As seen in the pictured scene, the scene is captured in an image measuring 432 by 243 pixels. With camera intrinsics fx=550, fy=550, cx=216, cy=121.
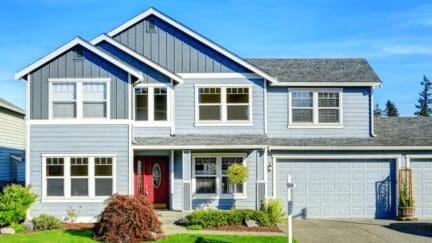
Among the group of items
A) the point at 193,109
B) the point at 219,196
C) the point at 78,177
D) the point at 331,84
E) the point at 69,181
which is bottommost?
the point at 219,196

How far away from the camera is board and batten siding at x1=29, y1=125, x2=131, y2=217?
65.8 feet

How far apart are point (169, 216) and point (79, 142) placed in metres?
4.29

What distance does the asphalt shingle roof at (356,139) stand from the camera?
21.3 metres

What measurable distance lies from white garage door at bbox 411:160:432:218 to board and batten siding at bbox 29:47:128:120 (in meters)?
12.1

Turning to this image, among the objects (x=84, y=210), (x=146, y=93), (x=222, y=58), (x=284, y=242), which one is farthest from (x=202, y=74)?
(x=284, y=242)

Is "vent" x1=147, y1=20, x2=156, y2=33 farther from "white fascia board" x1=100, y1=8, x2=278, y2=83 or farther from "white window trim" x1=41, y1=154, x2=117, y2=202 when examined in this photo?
"white window trim" x1=41, y1=154, x2=117, y2=202

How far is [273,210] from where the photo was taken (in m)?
20.2

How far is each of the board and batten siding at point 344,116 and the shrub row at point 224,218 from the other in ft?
16.2

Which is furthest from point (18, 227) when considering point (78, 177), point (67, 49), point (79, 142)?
point (67, 49)

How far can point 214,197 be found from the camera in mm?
21812

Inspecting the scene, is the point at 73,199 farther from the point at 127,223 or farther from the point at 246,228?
the point at 246,228

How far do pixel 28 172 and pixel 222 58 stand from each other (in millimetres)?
8781

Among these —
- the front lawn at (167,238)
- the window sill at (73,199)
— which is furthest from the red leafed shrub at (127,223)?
the window sill at (73,199)

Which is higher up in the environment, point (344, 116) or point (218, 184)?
point (344, 116)
